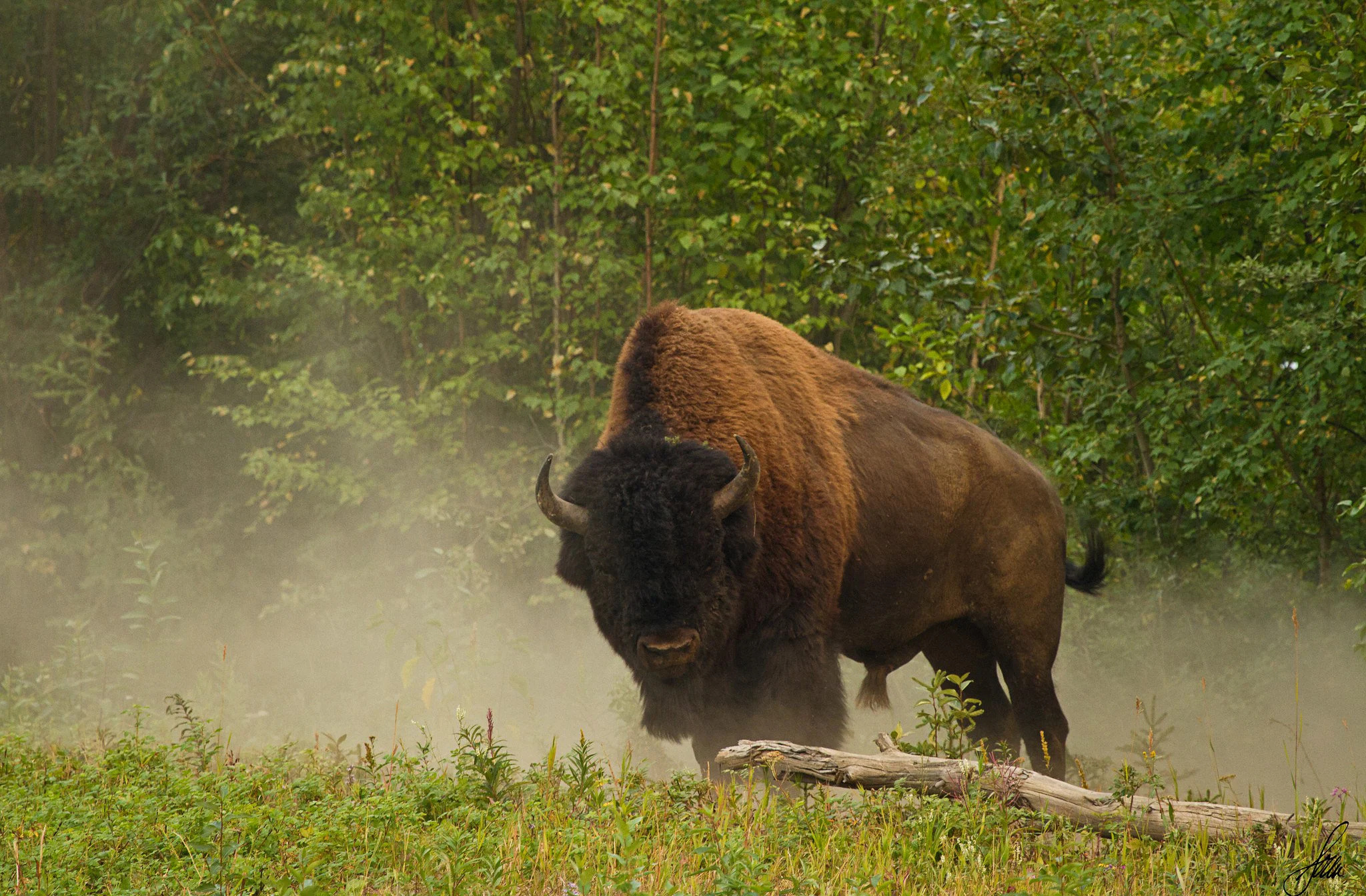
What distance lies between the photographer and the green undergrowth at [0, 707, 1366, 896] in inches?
118

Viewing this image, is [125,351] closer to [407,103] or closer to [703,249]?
[407,103]

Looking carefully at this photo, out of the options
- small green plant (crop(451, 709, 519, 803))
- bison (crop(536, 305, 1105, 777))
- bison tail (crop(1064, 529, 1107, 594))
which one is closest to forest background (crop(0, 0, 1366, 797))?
bison tail (crop(1064, 529, 1107, 594))

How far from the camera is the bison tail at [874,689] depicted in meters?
6.37

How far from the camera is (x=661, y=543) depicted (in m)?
4.67

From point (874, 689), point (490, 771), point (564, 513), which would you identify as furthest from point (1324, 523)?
point (490, 771)

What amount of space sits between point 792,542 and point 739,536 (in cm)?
37

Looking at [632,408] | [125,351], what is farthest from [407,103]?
[632,408]

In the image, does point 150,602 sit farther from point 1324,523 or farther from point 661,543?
point 1324,523

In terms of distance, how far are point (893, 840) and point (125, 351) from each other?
12605 millimetres

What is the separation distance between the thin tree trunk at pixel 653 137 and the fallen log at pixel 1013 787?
294 inches

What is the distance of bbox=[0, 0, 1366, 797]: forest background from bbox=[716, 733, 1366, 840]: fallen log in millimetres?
2280

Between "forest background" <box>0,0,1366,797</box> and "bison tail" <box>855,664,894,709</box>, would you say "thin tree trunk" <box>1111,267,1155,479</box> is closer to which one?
"forest background" <box>0,0,1366,797</box>

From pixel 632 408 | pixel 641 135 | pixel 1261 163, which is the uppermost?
pixel 641 135

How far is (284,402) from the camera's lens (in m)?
12.0
